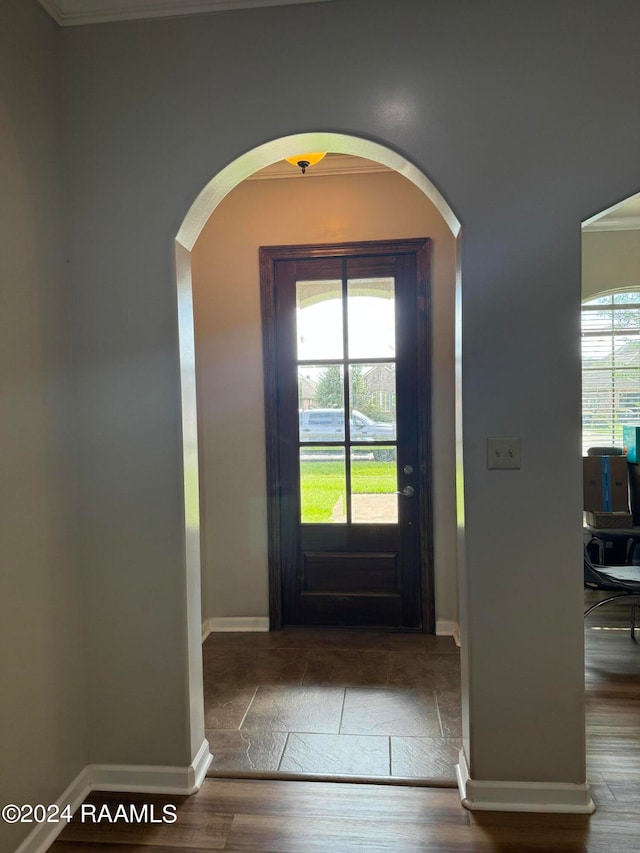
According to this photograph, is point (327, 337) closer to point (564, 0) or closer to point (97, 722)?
point (564, 0)

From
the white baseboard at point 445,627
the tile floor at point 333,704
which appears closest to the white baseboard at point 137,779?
the tile floor at point 333,704

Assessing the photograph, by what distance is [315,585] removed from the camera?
3.48 metres

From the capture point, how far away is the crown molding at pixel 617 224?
4.28 m

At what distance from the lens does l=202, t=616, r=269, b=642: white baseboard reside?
3.47 m

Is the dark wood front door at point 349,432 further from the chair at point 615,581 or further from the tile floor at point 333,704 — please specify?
the chair at point 615,581

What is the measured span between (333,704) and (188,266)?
2.01m

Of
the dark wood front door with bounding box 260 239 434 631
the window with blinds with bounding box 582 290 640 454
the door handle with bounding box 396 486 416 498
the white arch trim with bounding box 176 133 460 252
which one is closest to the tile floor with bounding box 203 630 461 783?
the dark wood front door with bounding box 260 239 434 631

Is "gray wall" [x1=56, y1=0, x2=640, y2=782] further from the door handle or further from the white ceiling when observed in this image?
the white ceiling

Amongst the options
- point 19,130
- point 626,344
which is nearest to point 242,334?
point 19,130

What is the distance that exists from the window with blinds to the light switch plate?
2868 millimetres

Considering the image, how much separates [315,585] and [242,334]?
1578mm

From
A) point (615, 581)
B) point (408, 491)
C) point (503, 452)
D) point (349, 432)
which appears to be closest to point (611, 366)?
point (615, 581)

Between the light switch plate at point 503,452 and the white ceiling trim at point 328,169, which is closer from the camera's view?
the light switch plate at point 503,452

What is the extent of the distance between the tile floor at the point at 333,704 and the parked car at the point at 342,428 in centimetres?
112
